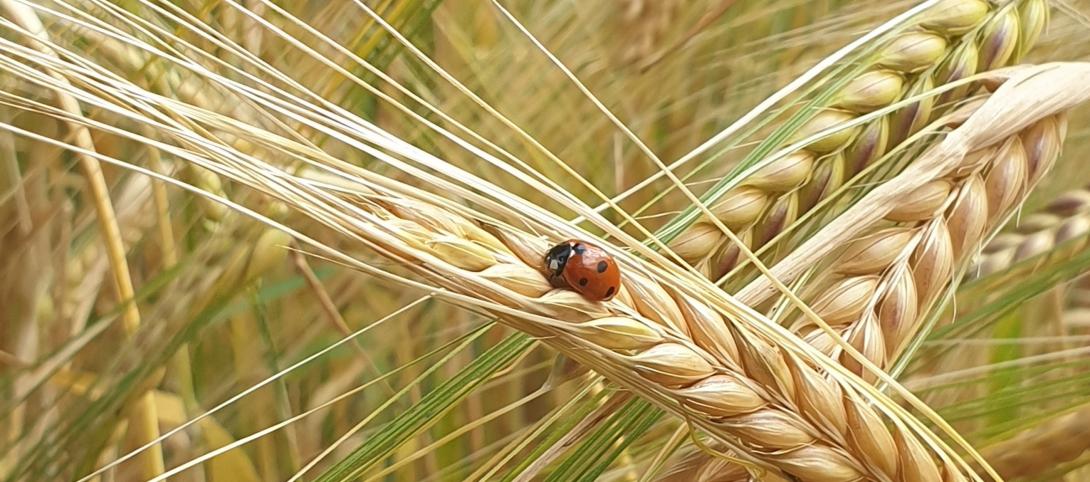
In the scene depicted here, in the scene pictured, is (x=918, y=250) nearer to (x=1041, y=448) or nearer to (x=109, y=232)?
(x=1041, y=448)

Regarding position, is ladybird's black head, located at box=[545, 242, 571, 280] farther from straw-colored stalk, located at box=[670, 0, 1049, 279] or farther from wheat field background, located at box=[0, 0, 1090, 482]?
straw-colored stalk, located at box=[670, 0, 1049, 279]

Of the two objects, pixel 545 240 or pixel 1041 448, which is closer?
pixel 545 240

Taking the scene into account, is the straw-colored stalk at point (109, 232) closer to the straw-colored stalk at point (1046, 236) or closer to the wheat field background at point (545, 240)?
the wheat field background at point (545, 240)

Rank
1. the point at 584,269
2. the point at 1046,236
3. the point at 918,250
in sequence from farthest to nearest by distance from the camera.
→ the point at 1046,236 < the point at 918,250 < the point at 584,269

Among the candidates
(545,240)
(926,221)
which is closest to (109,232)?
(545,240)

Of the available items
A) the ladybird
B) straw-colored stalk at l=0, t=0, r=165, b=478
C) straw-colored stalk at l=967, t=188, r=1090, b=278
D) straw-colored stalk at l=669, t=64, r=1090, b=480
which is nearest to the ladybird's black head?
the ladybird

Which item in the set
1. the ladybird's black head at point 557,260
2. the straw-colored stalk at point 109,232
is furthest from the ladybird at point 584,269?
the straw-colored stalk at point 109,232
